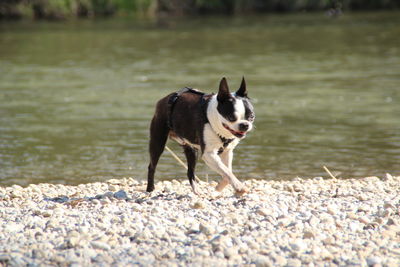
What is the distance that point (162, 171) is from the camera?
10.9 m

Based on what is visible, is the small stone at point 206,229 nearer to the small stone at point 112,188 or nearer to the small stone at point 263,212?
the small stone at point 263,212

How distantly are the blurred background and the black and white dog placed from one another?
2355 millimetres

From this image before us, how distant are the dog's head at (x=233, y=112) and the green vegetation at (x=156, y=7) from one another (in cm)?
3564

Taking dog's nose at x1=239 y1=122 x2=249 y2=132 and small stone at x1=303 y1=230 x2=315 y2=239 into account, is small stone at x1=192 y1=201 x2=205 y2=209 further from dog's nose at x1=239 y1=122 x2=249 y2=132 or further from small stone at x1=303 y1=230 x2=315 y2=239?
small stone at x1=303 y1=230 x2=315 y2=239

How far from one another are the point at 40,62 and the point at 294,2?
2201 centimetres

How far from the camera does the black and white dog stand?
7.19 meters

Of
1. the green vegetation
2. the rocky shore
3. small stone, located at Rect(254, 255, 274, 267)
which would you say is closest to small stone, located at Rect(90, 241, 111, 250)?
the rocky shore

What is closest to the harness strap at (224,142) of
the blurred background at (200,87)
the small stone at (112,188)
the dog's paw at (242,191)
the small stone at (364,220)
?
the dog's paw at (242,191)

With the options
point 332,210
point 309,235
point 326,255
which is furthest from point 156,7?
point 326,255

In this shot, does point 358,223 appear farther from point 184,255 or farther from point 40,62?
point 40,62

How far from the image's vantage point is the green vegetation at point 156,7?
141 feet

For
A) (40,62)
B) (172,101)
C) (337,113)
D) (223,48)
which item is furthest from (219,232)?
(223,48)

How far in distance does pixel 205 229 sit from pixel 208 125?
63.4 inches

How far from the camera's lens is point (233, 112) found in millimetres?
7133
